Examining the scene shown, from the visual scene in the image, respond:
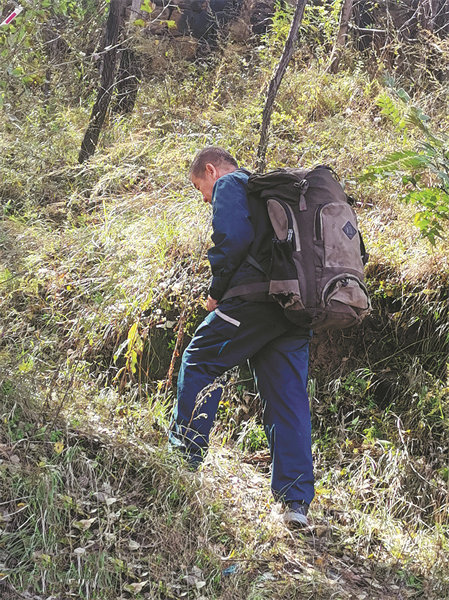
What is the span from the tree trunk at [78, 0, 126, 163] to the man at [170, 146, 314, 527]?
4.33 meters

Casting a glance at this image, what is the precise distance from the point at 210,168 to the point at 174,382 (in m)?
1.81

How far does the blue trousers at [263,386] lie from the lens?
13.2 feet

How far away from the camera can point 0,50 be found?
502 centimetres

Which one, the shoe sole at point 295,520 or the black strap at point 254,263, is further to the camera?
the black strap at point 254,263

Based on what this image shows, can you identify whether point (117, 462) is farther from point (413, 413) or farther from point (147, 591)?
point (413, 413)

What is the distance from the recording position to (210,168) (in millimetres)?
4395

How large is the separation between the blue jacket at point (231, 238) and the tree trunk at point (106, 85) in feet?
14.1

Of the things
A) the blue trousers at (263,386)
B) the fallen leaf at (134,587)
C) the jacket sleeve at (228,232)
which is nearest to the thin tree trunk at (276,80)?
the jacket sleeve at (228,232)

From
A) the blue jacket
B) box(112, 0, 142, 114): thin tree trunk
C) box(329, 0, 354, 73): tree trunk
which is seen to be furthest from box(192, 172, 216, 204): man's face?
box(329, 0, 354, 73): tree trunk

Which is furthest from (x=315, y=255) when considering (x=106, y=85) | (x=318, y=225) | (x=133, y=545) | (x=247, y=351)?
(x=106, y=85)

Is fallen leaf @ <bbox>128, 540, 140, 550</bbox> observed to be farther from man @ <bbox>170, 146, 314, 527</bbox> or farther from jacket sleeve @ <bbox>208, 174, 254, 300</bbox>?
jacket sleeve @ <bbox>208, 174, 254, 300</bbox>

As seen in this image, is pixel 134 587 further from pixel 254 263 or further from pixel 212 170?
pixel 212 170

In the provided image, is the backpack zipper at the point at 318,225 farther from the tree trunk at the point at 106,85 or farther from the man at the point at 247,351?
the tree trunk at the point at 106,85

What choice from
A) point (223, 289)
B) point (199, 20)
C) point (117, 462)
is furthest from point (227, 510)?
point (199, 20)
